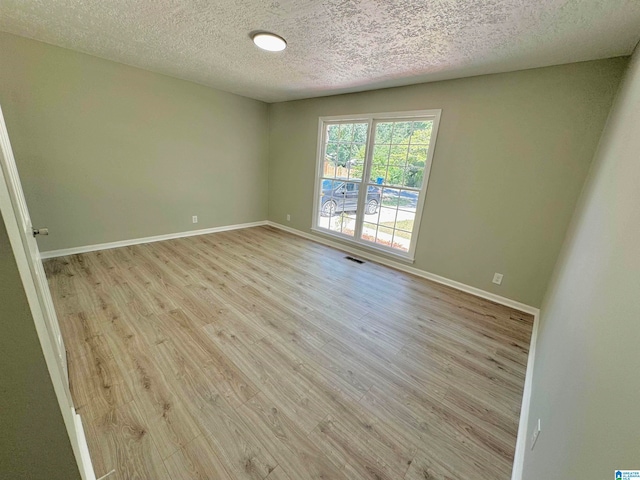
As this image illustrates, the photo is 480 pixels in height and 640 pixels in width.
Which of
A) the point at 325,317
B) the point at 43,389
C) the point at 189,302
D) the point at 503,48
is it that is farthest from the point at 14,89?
the point at 503,48

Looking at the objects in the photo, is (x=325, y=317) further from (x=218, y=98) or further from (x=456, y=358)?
(x=218, y=98)

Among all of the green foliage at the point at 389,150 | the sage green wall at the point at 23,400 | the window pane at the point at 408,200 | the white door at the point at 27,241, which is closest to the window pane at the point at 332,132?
the green foliage at the point at 389,150

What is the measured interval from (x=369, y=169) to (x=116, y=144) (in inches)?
139

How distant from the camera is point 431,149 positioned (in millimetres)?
3047

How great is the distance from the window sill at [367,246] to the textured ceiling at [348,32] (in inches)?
86.0

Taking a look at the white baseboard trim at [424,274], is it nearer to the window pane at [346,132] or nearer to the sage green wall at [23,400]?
the window pane at [346,132]

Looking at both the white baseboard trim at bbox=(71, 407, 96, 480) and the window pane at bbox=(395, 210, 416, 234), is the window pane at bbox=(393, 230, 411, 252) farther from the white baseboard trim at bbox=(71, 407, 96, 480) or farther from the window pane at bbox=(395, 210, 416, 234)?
the white baseboard trim at bbox=(71, 407, 96, 480)

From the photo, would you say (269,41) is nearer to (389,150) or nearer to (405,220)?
(389,150)

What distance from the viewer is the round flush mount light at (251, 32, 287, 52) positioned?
2100mm

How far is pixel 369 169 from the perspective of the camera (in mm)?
3691

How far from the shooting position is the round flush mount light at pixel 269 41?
6.89ft

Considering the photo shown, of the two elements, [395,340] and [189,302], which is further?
[189,302]

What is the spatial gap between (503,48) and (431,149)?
1.12 m

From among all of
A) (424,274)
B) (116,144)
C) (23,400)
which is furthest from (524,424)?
(116,144)
